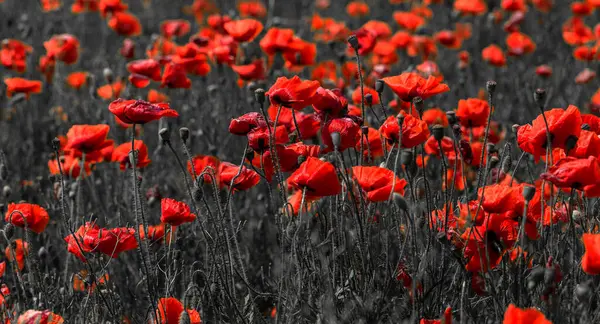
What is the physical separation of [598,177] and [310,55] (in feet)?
8.08

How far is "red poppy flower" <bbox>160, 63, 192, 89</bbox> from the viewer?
377 centimetres

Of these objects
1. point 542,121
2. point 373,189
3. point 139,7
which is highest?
point 542,121

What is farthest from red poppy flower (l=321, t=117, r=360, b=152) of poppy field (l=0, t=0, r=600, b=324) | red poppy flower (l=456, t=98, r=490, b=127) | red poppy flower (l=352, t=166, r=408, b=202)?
red poppy flower (l=456, t=98, r=490, b=127)

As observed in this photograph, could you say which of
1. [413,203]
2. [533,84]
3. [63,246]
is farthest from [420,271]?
[533,84]

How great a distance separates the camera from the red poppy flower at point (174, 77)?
3.77 metres

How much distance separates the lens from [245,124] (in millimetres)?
2514

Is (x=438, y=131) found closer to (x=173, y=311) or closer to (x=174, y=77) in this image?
(x=173, y=311)

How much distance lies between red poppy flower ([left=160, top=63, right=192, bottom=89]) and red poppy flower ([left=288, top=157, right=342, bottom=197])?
67.6 inches

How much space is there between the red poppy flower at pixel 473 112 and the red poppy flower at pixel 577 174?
1.11 metres

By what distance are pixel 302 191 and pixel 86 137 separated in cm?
96

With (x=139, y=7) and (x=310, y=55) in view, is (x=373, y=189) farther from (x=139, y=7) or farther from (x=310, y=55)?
(x=139, y=7)

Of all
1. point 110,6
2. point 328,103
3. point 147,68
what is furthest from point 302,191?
point 110,6

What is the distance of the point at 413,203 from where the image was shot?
7.26 ft

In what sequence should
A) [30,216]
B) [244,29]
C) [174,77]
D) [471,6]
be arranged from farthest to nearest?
1. [471,6]
2. [244,29]
3. [174,77]
4. [30,216]
